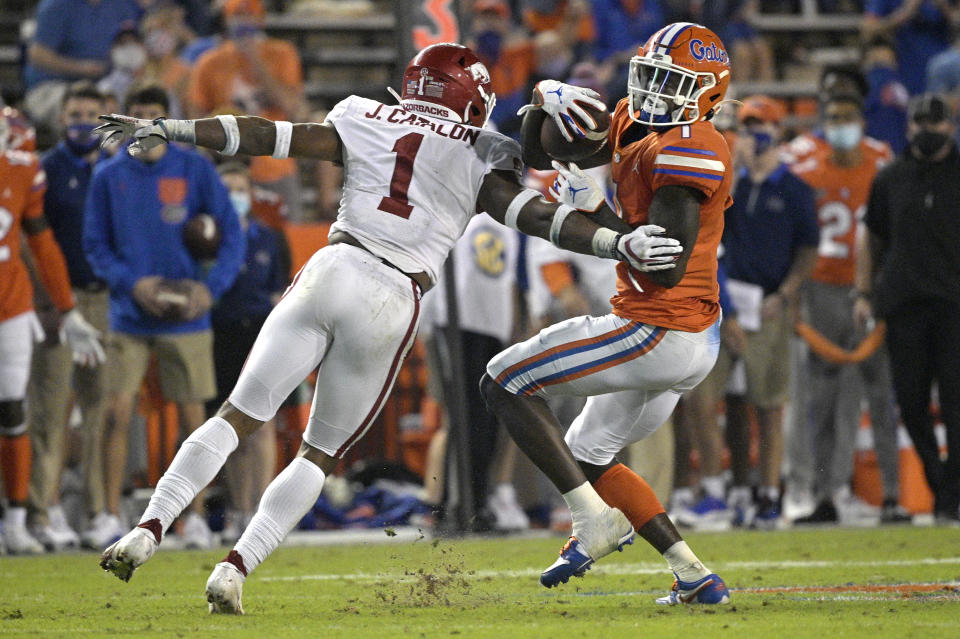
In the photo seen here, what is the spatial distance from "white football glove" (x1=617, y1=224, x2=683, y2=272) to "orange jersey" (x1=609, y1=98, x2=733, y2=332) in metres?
0.20

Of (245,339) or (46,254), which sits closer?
(46,254)

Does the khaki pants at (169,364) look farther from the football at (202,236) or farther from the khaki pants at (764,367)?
the khaki pants at (764,367)

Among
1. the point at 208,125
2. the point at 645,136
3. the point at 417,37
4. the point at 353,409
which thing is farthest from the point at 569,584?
the point at 417,37

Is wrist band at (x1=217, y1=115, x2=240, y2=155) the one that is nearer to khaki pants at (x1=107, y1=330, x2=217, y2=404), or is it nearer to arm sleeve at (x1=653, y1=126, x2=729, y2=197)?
arm sleeve at (x1=653, y1=126, x2=729, y2=197)

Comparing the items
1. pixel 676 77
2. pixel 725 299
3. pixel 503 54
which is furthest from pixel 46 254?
pixel 503 54

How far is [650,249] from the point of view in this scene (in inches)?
176

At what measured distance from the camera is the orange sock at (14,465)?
727 cm

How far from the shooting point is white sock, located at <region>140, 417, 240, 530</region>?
4590 millimetres

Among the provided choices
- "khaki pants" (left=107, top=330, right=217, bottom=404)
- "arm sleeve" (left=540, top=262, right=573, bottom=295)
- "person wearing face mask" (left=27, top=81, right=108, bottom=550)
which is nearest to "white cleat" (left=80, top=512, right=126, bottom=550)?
"person wearing face mask" (left=27, top=81, right=108, bottom=550)

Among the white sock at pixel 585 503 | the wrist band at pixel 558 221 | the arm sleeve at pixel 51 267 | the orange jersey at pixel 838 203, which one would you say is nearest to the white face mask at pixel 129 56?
the arm sleeve at pixel 51 267

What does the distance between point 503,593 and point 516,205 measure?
1490 millimetres

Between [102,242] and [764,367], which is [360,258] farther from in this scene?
[764,367]

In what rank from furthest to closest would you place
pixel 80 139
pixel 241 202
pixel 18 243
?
pixel 241 202
pixel 80 139
pixel 18 243

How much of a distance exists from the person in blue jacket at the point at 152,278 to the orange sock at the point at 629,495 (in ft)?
10.7
